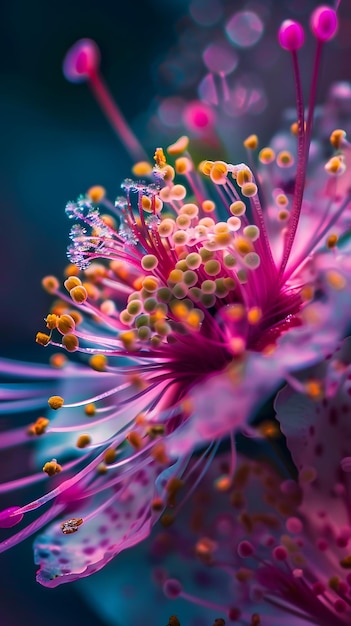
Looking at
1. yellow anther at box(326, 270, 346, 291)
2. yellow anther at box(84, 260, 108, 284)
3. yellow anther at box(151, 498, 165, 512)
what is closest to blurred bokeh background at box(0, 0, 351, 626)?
yellow anther at box(84, 260, 108, 284)

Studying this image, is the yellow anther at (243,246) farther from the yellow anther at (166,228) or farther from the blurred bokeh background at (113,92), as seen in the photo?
the blurred bokeh background at (113,92)

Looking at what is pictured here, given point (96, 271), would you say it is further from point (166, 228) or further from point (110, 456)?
point (110, 456)

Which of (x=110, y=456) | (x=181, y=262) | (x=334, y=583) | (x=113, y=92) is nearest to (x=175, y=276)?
(x=181, y=262)

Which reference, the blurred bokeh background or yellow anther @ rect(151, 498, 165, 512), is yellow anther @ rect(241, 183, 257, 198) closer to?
the blurred bokeh background

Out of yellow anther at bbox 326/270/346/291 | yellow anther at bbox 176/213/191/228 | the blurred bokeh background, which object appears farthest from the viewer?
the blurred bokeh background

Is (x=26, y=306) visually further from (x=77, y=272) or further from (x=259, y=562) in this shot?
(x=259, y=562)

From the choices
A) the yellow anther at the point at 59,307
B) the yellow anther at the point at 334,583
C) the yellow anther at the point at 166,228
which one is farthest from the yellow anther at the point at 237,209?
the yellow anther at the point at 334,583
